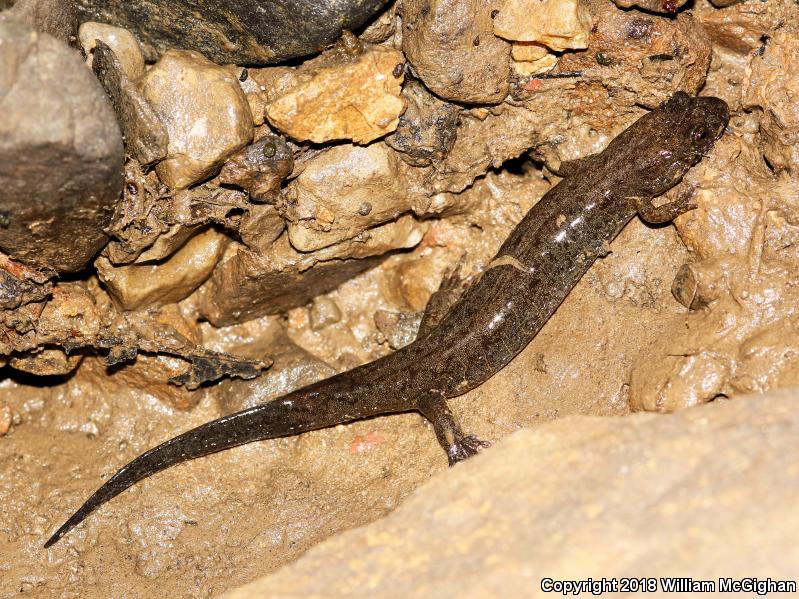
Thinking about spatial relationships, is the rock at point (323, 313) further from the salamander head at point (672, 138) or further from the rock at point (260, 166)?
the salamander head at point (672, 138)

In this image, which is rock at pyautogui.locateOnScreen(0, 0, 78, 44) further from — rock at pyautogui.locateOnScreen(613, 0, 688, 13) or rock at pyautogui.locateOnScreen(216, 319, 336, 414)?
rock at pyautogui.locateOnScreen(613, 0, 688, 13)

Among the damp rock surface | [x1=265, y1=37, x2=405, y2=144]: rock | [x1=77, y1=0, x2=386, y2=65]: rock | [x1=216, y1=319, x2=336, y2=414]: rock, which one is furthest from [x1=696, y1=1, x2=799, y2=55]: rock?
[x1=216, y1=319, x2=336, y2=414]: rock

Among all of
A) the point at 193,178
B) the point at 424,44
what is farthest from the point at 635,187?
the point at 193,178

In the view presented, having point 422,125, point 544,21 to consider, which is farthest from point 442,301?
point 544,21

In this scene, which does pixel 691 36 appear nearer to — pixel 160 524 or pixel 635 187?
pixel 635 187

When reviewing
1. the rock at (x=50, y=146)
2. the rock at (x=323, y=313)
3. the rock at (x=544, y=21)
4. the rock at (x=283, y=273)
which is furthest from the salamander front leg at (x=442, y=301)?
the rock at (x=50, y=146)

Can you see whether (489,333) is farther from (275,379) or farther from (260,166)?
(260,166)
